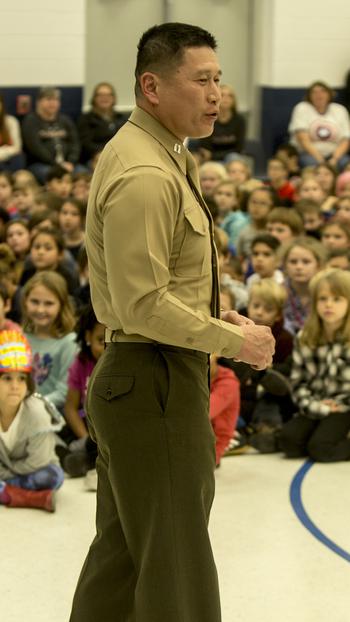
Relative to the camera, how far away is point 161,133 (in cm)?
245

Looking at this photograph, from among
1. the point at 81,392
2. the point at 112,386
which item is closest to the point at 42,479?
the point at 81,392

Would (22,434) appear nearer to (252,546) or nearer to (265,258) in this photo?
(252,546)

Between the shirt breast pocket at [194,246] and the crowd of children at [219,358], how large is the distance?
1.96m

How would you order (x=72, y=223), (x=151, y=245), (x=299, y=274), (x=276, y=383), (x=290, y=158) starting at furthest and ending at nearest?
(x=290, y=158) < (x=72, y=223) < (x=299, y=274) < (x=276, y=383) < (x=151, y=245)

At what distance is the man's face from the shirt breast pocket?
0.19 metres

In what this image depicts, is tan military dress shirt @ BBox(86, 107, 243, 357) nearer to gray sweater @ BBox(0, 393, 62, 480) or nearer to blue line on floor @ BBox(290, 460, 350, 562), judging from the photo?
blue line on floor @ BBox(290, 460, 350, 562)

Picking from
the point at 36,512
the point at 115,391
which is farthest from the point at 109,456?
the point at 36,512

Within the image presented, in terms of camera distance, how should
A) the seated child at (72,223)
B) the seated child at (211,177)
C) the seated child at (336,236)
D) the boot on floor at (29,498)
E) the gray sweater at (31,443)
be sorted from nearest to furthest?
the boot on floor at (29,498) → the gray sweater at (31,443) → the seated child at (336,236) → the seated child at (72,223) → the seated child at (211,177)

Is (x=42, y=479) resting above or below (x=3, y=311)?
below

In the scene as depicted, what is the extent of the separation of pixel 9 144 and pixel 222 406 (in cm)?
586

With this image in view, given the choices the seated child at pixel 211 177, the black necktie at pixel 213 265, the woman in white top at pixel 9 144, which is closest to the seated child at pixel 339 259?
the seated child at pixel 211 177

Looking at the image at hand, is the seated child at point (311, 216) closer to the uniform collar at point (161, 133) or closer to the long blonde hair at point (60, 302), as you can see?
the long blonde hair at point (60, 302)

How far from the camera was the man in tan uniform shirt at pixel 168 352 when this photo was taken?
2350mm

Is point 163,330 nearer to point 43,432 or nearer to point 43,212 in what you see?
point 43,432
